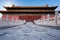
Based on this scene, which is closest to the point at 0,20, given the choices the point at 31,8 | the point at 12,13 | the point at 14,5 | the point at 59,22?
the point at 59,22

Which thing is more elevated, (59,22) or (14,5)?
(14,5)

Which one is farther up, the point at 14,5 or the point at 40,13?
the point at 14,5

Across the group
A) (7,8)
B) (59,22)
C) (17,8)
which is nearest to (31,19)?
(17,8)

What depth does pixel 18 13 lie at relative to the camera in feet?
85.3

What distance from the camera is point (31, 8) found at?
28781 mm

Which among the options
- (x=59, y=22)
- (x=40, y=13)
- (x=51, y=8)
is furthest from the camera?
(x=51, y=8)

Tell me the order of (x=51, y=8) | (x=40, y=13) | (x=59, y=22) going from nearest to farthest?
(x=59, y=22)
(x=40, y=13)
(x=51, y=8)

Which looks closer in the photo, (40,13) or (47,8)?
(40,13)

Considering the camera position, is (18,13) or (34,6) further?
(34,6)

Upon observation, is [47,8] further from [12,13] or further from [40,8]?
[12,13]

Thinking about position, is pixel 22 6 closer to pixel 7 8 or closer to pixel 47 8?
pixel 7 8

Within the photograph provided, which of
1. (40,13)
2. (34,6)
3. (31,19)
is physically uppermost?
(34,6)

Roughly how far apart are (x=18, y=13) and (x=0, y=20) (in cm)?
1921

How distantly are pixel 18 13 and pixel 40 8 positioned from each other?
23.9ft
